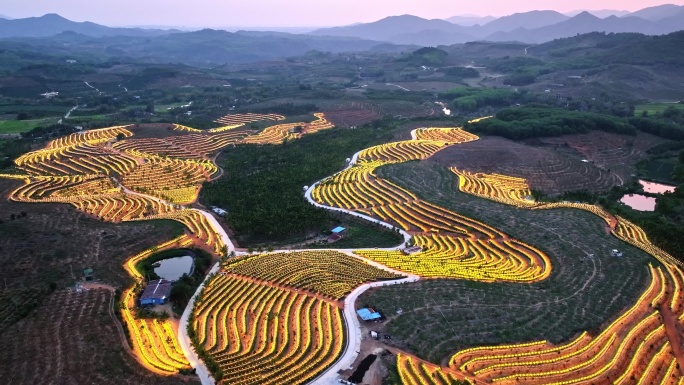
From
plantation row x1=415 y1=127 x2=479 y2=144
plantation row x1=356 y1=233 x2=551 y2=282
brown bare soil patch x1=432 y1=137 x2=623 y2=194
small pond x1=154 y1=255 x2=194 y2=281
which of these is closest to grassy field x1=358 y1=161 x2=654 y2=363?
plantation row x1=356 y1=233 x2=551 y2=282

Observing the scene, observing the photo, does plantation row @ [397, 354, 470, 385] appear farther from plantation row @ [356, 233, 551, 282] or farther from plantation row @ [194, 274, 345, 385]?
plantation row @ [356, 233, 551, 282]

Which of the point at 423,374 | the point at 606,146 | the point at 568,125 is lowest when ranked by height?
the point at 423,374

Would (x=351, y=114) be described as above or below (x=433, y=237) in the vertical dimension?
above

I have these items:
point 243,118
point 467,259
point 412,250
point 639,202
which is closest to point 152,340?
point 412,250

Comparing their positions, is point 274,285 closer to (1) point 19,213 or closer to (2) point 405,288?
(2) point 405,288

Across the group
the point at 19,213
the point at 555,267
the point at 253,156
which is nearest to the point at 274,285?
the point at 555,267

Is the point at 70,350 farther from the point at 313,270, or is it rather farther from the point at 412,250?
the point at 412,250

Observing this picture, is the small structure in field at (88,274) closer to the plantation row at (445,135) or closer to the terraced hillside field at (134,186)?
the terraced hillside field at (134,186)
